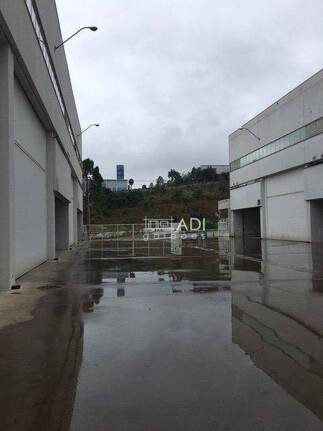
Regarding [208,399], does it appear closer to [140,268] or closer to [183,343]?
[183,343]

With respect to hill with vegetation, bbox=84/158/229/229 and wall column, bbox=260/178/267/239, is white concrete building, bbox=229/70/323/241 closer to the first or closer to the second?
wall column, bbox=260/178/267/239

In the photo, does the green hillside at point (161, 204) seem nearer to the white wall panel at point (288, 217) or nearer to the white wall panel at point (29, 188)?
the white wall panel at point (288, 217)

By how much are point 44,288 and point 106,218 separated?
283 feet

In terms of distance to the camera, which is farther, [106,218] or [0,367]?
[106,218]

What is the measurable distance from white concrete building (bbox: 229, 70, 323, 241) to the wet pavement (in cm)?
2379

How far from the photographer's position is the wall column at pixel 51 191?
21891 mm

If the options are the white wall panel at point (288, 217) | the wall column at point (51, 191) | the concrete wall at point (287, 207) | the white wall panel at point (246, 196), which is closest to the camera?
the wall column at point (51, 191)

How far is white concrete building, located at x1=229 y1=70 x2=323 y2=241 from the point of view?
112 feet

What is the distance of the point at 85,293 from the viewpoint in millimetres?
11680

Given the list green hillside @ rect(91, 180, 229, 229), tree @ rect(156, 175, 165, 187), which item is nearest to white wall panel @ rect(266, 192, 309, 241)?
green hillside @ rect(91, 180, 229, 229)

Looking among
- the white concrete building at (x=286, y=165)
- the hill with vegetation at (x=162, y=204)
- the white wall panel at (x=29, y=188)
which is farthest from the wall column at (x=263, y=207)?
the hill with vegetation at (x=162, y=204)

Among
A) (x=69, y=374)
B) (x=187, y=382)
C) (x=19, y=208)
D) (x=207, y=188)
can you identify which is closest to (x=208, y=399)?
(x=187, y=382)

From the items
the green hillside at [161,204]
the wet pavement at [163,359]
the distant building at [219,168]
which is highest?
the distant building at [219,168]

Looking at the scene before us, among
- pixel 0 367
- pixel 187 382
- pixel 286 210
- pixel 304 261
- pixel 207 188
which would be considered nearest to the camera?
pixel 187 382
